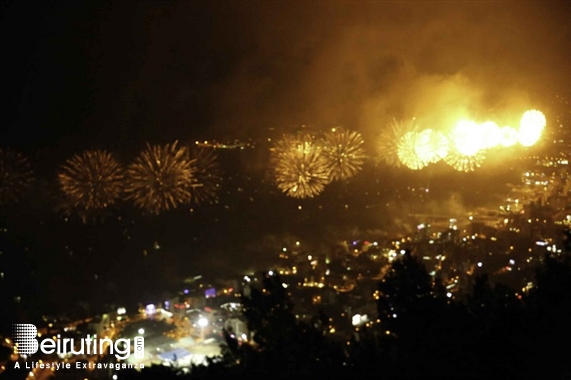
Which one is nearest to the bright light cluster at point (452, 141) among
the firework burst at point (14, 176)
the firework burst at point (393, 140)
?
the firework burst at point (393, 140)

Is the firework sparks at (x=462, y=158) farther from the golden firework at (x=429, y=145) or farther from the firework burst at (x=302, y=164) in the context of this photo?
the firework burst at (x=302, y=164)

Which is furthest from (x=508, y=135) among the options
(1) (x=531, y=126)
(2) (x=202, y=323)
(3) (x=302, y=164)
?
(2) (x=202, y=323)

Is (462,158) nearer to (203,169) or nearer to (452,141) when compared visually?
(452,141)

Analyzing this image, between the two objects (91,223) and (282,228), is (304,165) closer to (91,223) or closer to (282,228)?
(282,228)

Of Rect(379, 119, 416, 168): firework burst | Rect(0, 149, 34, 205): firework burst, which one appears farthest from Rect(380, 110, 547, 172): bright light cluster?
Rect(0, 149, 34, 205): firework burst

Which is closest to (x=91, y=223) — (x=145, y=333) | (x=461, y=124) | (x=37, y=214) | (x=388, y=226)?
(x=37, y=214)

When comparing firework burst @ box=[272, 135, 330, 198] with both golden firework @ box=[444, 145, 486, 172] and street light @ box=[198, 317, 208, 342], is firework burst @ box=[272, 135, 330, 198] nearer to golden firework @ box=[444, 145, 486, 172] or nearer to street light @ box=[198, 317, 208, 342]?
golden firework @ box=[444, 145, 486, 172]
